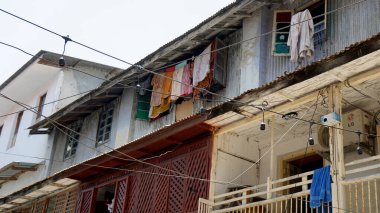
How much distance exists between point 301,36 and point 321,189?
4.14 meters

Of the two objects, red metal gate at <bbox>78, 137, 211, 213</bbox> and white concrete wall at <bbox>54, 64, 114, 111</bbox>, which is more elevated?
white concrete wall at <bbox>54, 64, 114, 111</bbox>

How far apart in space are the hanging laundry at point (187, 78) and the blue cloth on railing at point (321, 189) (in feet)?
20.1

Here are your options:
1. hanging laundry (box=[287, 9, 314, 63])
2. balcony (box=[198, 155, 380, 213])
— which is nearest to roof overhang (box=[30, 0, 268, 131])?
hanging laundry (box=[287, 9, 314, 63])

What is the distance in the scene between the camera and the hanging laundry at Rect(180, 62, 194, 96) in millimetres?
14938

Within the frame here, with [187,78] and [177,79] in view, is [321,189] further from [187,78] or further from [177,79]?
[177,79]

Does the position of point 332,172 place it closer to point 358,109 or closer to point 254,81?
point 358,109

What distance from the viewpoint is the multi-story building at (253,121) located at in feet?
31.8

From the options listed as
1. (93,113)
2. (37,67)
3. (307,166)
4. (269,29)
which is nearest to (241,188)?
(307,166)

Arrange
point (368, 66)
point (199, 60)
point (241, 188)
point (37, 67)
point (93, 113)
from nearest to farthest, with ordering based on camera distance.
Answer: point (368, 66), point (241, 188), point (199, 60), point (93, 113), point (37, 67)

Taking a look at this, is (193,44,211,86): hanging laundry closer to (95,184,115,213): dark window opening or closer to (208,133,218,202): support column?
(208,133,218,202): support column

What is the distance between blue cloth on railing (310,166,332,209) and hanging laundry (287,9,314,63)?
11.1ft

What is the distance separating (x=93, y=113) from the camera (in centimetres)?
2031

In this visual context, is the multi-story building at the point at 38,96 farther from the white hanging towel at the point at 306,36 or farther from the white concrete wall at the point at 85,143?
the white hanging towel at the point at 306,36

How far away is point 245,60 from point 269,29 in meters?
1.03
